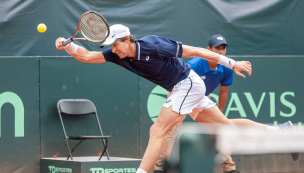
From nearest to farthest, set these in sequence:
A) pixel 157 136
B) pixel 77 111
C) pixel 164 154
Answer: pixel 157 136 < pixel 164 154 < pixel 77 111

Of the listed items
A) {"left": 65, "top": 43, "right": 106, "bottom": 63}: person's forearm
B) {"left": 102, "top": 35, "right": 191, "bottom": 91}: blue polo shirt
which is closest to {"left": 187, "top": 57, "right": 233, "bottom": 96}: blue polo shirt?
{"left": 102, "top": 35, "right": 191, "bottom": 91}: blue polo shirt

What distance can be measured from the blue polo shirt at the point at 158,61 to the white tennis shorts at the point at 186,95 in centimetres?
5

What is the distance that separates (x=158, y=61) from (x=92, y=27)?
0.68 metres

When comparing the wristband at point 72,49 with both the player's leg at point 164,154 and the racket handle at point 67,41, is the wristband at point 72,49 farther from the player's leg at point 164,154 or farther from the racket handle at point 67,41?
the player's leg at point 164,154

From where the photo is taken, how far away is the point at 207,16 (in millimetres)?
5992

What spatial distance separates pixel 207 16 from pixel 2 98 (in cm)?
286

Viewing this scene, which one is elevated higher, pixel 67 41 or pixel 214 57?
pixel 67 41

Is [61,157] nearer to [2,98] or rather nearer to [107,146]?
[107,146]

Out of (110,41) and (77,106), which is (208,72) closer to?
(110,41)

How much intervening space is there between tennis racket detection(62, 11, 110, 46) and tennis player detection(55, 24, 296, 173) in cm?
14

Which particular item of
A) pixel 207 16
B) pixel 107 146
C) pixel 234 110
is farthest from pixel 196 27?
pixel 107 146

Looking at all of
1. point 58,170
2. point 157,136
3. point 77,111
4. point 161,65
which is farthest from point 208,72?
point 58,170

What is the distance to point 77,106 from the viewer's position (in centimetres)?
527

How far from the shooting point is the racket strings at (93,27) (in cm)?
372
